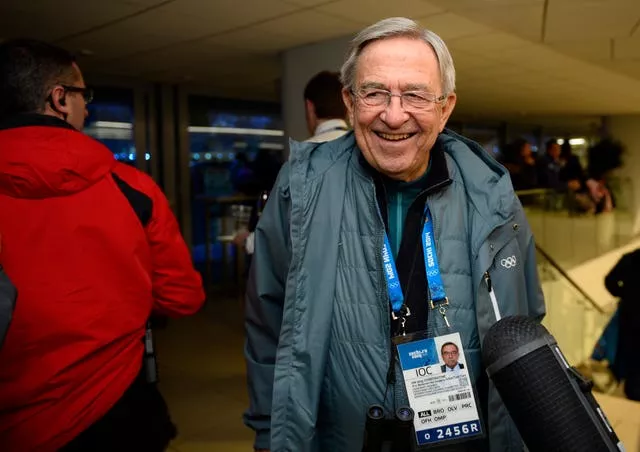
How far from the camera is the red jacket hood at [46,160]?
127cm

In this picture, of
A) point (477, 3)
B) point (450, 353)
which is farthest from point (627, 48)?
point (450, 353)

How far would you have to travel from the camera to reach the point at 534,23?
381 centimetres

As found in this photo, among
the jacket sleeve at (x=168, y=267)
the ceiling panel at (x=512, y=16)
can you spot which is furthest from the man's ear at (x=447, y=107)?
the ceiling panel at (x=512, y=16)

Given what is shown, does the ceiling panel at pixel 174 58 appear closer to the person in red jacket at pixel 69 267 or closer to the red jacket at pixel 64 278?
the person in red jacket at pixel 69 267

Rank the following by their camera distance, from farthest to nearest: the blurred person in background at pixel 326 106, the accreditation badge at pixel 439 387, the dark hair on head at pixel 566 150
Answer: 1. the dark hair on head at pixel 566 150
2. the blurred person in background at pixel 326 106
3. the accreditation badge at pixel 439 387

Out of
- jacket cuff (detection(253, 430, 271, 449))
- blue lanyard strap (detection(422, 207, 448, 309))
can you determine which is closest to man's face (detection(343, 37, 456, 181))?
blue lanyard strap (detection(422, 207, 448, 309))

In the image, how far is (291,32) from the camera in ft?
13.2

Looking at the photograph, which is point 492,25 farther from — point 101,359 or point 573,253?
point 573,253

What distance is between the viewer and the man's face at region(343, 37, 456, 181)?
117cm

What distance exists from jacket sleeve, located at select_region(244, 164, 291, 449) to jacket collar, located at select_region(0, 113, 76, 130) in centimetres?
61

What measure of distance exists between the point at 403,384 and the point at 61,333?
828 millimetres

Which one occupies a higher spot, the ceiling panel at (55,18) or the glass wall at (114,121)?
the ceiling panel at (55,18)

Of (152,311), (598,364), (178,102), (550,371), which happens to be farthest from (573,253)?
(550,371)

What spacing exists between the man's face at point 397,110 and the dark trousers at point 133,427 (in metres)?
0.93
